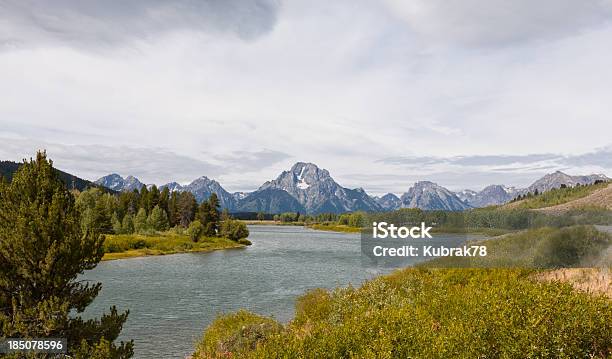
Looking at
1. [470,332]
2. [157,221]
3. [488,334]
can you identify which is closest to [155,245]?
[157,221]

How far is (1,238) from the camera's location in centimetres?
1816

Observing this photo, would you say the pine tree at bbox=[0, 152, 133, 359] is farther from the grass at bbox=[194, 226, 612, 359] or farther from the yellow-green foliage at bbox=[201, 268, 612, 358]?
the yellow-green foliage at bbox=[201, 268, 612, 358]

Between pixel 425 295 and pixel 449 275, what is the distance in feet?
30.6

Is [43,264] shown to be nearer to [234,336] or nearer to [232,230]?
[234,336]

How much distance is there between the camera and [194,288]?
188ft

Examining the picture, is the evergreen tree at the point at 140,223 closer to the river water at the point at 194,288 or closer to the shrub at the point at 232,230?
the shrub at the point at 232,230

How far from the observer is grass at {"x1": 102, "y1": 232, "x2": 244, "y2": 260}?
313 ft

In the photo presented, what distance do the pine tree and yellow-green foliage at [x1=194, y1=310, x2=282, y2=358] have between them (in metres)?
6.38

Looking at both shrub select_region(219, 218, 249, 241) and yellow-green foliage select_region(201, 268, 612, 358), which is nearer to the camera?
yellow-green foliage select_region(201, 268, 612, 358)

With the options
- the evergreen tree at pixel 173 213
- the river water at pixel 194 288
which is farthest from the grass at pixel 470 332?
the evergreen tree at pixel 173 213

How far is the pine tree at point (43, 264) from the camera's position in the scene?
1741 cm

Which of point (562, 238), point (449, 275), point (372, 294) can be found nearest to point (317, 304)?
point (372, 294)

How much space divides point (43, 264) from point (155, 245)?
93263 millimetres

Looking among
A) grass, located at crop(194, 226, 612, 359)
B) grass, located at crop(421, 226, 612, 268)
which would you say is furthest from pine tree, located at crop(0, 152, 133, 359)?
grass, located at crop(421, 226, 612, 268)
